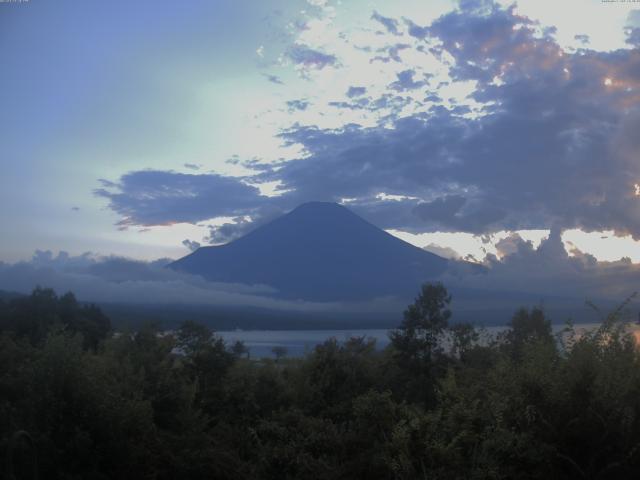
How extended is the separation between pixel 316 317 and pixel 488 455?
222ft

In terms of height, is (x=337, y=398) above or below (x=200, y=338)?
below

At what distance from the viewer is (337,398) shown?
580 inches

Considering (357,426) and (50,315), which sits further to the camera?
(50,315)

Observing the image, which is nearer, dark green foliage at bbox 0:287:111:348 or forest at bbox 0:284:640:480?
forest at bbox 0:284:640:480

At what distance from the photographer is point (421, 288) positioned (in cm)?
2234

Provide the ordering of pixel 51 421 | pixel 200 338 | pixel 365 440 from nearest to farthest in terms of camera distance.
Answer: pixel 51 421, pixel 365 440, pixel 200 338

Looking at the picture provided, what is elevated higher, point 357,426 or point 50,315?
point 50,315

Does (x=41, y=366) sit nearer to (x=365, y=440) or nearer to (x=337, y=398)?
(x=365, y=440)

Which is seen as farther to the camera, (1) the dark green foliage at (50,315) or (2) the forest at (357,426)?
(1) the dark green foliage at (50,315)

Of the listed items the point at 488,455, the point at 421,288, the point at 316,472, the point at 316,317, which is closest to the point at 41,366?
the point at 316,472

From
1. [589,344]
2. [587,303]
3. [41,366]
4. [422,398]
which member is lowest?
[422,398]

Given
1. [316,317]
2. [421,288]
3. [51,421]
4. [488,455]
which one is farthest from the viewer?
[316,317]

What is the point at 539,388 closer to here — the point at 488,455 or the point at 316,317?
the point at 488,455

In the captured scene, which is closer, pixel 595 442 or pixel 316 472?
pixel 595 442
